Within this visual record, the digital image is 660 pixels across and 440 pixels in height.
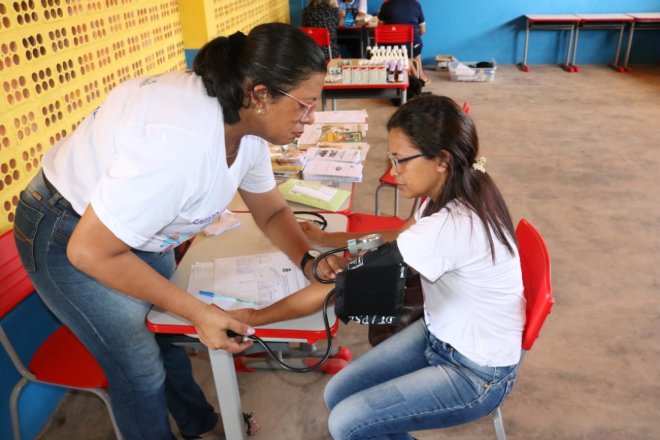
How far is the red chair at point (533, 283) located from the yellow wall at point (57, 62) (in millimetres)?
1564

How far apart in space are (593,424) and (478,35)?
6207 millimetres

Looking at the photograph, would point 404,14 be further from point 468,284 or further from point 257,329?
point 257,329

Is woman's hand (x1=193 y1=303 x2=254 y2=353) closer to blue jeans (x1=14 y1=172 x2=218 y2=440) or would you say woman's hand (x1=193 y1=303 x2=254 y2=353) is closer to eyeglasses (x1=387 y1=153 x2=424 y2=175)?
blue jeans (x1=14 y1=172 x2=218 y2=440)

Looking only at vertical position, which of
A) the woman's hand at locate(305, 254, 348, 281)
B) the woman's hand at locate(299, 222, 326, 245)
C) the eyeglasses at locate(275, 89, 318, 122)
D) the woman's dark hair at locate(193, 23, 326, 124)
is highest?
the woman's dark hair at locate(193, 23, 326, 124)

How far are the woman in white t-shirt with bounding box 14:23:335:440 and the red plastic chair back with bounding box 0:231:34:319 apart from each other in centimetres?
34

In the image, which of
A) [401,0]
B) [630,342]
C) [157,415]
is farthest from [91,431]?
[401,0]

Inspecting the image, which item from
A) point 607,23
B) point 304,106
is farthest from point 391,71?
point 607,23

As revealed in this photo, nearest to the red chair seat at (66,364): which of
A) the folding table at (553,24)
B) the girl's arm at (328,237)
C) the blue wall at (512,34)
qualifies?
the girl's arm at (328,237)

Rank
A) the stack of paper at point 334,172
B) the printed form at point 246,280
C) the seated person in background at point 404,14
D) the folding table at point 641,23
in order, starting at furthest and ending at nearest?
the folding table at point 641,23 → the seated person in background at point 404,14 → the stack of paper at point 334,172 → the printed form at point 246,280

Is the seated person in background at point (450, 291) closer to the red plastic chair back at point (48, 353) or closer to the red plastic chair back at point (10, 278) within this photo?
the red plastic chair back at point (48, 353)

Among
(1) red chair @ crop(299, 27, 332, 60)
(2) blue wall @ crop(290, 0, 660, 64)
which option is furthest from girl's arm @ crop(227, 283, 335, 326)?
(2) blue wall @ crop(290, 0, 660, 64)

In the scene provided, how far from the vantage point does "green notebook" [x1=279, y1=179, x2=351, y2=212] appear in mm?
1813

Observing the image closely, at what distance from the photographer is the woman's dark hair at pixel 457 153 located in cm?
117

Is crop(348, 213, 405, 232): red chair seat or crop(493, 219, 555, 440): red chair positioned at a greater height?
crop(493, 219, 555, 440): red chair
